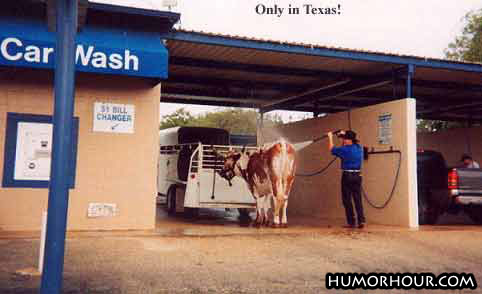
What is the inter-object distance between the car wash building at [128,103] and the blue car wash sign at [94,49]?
0.02 metres

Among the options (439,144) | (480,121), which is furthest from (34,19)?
(480,121)

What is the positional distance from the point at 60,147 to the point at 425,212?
11.1 metres

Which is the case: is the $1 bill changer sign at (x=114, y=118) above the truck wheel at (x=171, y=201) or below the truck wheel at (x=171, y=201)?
above

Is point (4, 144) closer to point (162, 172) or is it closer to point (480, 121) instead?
point (162, 172)

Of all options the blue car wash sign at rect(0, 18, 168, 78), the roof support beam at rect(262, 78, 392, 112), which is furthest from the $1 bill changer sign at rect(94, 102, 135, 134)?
the roof support beam at rect(262, 78, 392, 112)

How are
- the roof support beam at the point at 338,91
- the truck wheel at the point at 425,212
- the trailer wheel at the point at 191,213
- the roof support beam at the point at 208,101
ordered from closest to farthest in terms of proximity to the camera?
the truck wheel at the point at 425,212 → the roof support beam at the point at 338,91 → the trailer wheel at the point at 191,213 → the roof support beam at the point at 208,101

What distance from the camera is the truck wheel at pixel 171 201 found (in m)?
15.0

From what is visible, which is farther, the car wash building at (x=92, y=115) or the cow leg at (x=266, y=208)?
the cow leg at (x=266, y=208)

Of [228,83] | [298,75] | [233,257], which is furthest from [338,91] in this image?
[233,257]

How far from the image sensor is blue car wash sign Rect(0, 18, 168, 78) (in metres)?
9.17

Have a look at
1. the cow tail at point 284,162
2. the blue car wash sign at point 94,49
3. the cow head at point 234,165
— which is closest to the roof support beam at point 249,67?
the blue car wash sign at point 94,49

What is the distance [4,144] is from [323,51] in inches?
289

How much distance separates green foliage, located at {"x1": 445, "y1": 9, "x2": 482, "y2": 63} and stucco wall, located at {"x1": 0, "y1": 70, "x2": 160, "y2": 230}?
2676 cm

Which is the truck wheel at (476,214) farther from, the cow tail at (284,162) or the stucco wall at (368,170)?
the cow tail at (284,162)
